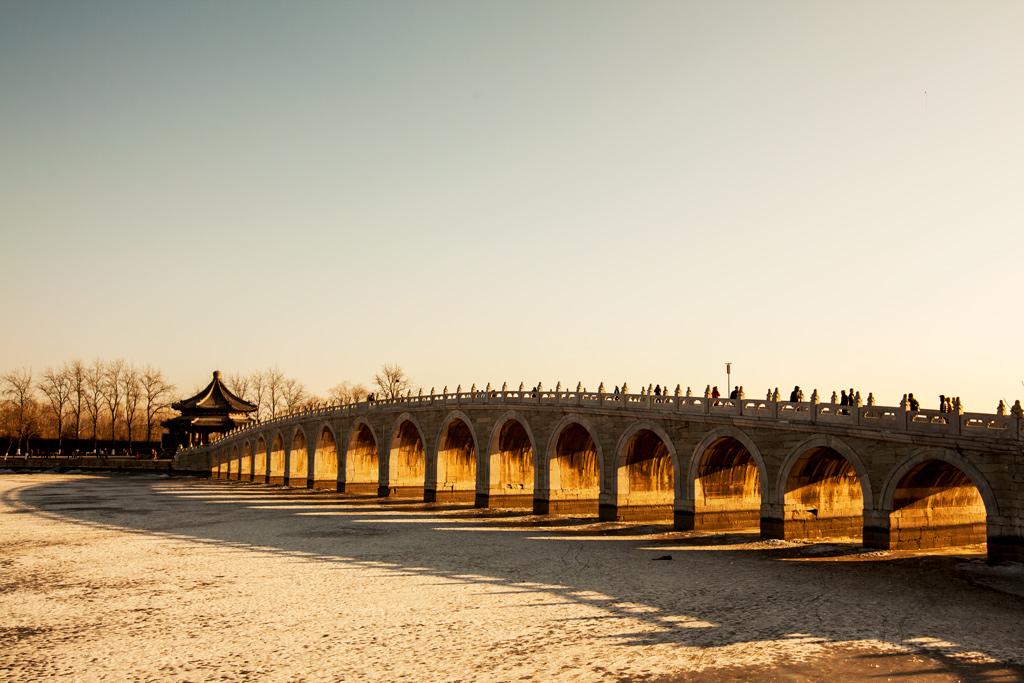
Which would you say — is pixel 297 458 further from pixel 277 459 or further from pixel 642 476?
pixel 642 476

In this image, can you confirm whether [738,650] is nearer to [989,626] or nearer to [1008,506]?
[989,626]

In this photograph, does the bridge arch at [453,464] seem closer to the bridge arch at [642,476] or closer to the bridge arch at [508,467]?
the bridge arch at [508,467]

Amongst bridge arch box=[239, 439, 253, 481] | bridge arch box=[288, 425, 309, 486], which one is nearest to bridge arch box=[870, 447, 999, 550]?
bridge arch box=[288, 425, 309, 486]

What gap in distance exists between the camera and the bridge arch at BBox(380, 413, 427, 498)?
51312 mm

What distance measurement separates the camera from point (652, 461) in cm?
3591

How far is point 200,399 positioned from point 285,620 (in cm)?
7980

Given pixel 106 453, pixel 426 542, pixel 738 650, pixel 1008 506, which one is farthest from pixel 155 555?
pixel 106 453

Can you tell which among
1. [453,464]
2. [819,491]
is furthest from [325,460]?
[819,491]

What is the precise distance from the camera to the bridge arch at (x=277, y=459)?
7056 cm

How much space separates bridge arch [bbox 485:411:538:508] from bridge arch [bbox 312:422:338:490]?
23.0 metres

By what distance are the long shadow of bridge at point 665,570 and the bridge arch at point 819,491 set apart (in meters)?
1.65

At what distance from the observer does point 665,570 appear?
2175 cm

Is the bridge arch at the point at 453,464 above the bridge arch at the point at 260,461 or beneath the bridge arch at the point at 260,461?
above

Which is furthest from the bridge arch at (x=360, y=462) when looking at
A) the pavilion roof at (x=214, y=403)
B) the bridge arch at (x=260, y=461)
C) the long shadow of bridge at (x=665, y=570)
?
the pavilion roof at (x=214, y=403)
